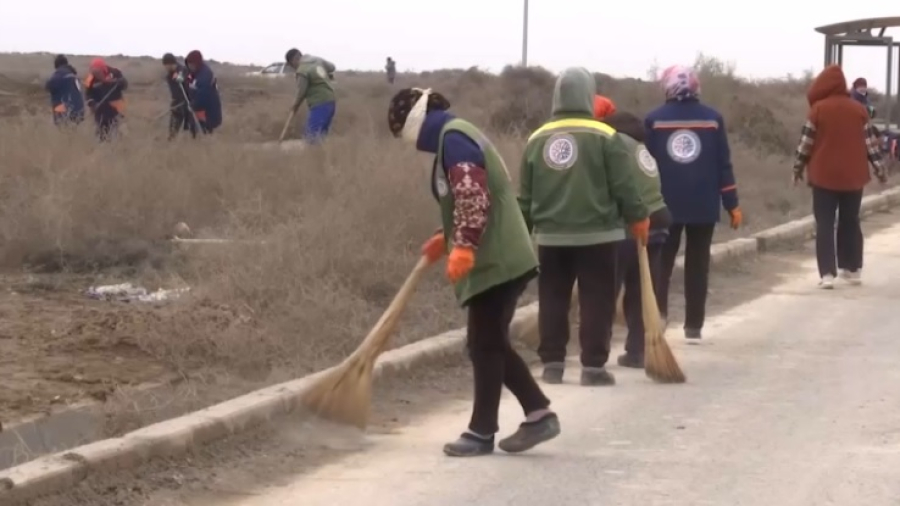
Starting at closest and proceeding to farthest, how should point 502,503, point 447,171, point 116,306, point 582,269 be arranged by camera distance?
point 502,503 < point 447,171 < point 582,269 < point 116,306

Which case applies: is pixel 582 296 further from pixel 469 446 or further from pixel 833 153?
pixel 833 153

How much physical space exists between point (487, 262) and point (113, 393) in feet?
7.62

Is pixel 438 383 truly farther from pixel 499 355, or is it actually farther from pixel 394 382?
pixel 499 355

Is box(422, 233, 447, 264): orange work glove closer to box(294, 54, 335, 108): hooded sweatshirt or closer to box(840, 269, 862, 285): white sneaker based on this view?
box(840, 269, 862, 285): white sneaker

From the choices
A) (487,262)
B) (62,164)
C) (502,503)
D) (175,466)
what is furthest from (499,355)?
(62,164)

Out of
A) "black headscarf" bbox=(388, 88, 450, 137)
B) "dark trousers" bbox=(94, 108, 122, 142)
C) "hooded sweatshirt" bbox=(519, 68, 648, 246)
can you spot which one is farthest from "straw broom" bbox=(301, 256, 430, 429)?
"dark trousers" bbox=(94, 108, 122, 142)

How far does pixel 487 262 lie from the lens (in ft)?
22.6

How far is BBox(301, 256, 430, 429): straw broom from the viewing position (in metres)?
7.57

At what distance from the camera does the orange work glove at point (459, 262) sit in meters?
6.60

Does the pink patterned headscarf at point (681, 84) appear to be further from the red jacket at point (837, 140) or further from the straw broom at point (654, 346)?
the red jacket at point (837, 140)

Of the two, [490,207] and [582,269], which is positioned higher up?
[490,207]

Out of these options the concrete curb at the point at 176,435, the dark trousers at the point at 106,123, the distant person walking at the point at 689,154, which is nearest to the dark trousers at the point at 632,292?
the distant person walking at the point at 689,154

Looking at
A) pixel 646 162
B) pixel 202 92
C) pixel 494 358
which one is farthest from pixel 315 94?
pixel 494 358

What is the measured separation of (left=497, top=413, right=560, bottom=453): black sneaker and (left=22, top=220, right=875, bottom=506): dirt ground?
0.64 metres
